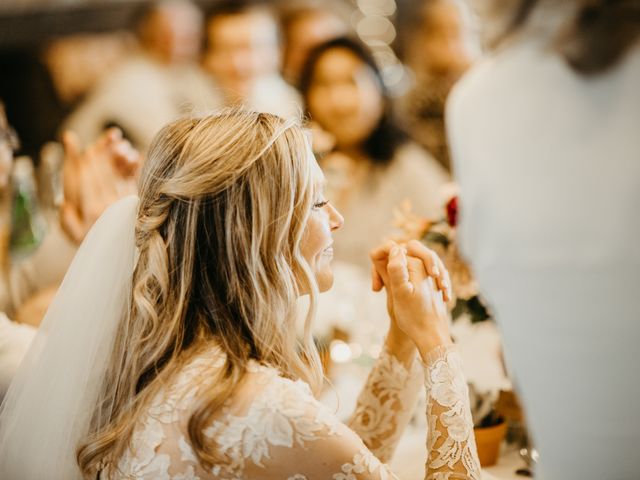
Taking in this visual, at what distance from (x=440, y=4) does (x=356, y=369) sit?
2247 millimetres

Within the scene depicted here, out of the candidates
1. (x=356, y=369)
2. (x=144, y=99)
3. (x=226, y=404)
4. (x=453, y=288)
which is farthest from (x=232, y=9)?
(x=226, y=404)

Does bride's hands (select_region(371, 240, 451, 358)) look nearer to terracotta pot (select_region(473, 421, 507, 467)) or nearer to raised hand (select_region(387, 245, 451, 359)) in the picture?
raised hand (select_region(387, 245, 451, 359))

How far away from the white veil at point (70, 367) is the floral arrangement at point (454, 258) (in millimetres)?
579

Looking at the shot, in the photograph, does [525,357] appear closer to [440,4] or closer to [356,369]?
[356,369]

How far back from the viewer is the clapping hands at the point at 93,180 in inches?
67.4

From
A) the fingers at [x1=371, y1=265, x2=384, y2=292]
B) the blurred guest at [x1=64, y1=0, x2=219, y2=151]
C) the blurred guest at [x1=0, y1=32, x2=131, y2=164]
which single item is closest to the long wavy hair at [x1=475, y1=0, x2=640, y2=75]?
the fingers at [x1=371, y1=265, x2=384, y2=292]

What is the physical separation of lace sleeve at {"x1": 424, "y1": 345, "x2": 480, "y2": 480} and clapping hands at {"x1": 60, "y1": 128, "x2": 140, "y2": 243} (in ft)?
2.98

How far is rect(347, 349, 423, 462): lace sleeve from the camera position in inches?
54.2

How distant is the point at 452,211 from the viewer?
1.42 meters

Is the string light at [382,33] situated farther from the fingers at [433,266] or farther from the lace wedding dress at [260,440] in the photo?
the lace wedding dress at [260,440]

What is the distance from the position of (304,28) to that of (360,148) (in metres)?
0.99

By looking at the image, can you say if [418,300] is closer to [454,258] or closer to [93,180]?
[454,258]

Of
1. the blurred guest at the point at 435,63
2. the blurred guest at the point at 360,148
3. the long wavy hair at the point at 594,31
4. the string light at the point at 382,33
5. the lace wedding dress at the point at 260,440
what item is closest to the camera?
the long wavy hair at the point at 594,31

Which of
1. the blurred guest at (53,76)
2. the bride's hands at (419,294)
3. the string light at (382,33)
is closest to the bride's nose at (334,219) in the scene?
the bride's hands at (419,294)
